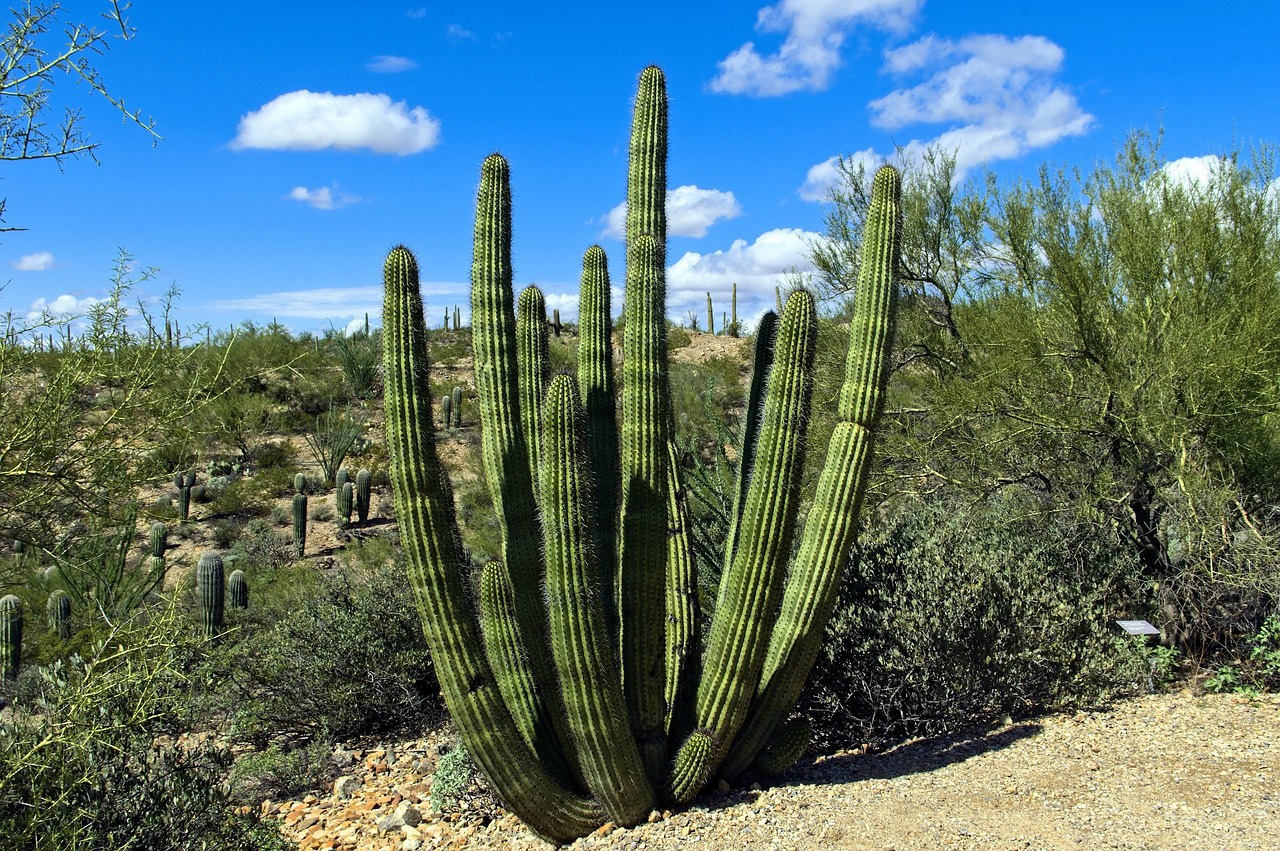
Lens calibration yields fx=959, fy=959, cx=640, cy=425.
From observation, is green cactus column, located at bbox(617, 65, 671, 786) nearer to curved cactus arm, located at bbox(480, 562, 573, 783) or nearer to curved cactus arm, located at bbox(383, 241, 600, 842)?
curved cactus arm, located at bbox(480, 562, 573, 783)

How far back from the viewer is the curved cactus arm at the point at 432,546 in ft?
15.1

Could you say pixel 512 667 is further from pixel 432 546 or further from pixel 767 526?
pixel 767 526

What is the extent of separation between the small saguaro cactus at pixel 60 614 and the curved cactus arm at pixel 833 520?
9.27 meters

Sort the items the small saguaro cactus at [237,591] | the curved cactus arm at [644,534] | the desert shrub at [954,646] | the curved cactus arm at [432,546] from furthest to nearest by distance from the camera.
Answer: the small saguaro cactus at [237,591] → the desert shrub at [954,646] → the curved cactus arm at [644,534] → the curved cactus arm at [432,546]

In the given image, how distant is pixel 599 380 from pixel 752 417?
1012 millimetres

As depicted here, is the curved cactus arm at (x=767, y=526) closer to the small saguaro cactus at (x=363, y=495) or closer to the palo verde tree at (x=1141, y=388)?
the palo verde tree at (x=1141, y=388)

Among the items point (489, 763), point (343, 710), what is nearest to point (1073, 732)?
point (489, 763)

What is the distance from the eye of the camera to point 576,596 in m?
4.55

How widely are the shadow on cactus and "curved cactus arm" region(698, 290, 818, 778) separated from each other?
0.01 metres

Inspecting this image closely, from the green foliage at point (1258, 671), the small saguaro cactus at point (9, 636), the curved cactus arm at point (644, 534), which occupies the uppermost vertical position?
the curved cactus arm at point (644, 534)

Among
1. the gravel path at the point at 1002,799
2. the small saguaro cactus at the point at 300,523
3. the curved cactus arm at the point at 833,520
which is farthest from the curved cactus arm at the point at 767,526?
the small saguaro cactus at the point at 300,523

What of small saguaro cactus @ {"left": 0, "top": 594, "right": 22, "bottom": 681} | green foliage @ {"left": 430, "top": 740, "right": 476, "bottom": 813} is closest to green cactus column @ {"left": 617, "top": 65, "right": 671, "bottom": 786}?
green foliage @ {"left": 430, "top": 740, "right": 476, "bottom": 813}

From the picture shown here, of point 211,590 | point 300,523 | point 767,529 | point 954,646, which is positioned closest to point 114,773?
point 767,529

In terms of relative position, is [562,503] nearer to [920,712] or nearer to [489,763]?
[489,763]
